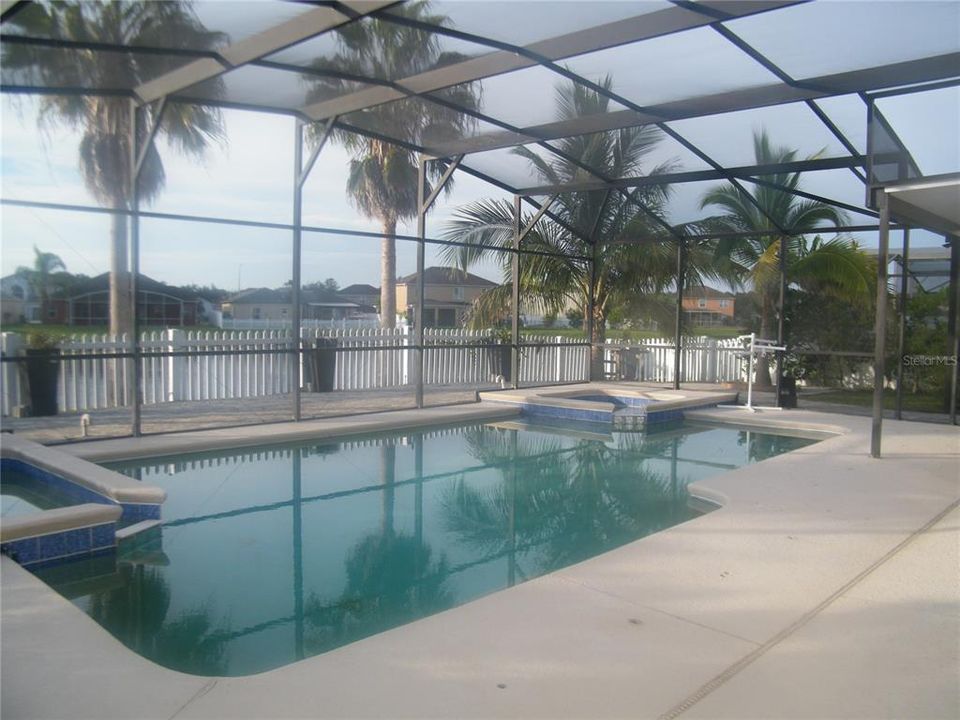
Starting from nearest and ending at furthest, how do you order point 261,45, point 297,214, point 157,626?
point 157,626 → point 261,45 → point 297,214

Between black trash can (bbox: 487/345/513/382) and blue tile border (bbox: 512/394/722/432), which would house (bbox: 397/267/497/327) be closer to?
black trash can (bbox: 487/345/513/382)

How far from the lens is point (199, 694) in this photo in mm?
2418

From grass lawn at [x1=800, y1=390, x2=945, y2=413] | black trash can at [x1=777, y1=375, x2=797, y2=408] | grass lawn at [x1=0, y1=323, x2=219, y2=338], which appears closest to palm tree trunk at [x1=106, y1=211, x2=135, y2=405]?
grass lawn at [x1=0, y1=323, x2=219, y2=338]

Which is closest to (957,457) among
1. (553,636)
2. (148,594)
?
(553,636)

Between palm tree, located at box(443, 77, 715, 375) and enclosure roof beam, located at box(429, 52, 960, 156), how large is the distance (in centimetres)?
275

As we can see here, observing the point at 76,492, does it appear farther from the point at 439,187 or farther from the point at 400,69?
the point at 439,187

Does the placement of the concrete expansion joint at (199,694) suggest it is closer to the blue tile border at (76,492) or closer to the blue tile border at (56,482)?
the blue tile border at (76,492)

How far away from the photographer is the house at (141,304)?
535 inches

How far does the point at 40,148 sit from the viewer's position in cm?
986

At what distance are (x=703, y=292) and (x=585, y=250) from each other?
96.7 inches

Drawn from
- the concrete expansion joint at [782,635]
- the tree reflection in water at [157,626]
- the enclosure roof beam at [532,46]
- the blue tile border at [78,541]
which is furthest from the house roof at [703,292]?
the tree reflection in water at [157,626]

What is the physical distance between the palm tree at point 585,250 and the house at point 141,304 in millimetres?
5393

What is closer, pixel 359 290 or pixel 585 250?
pixel 585 250

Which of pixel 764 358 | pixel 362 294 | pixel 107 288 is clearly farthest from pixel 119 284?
pixel 362 294
